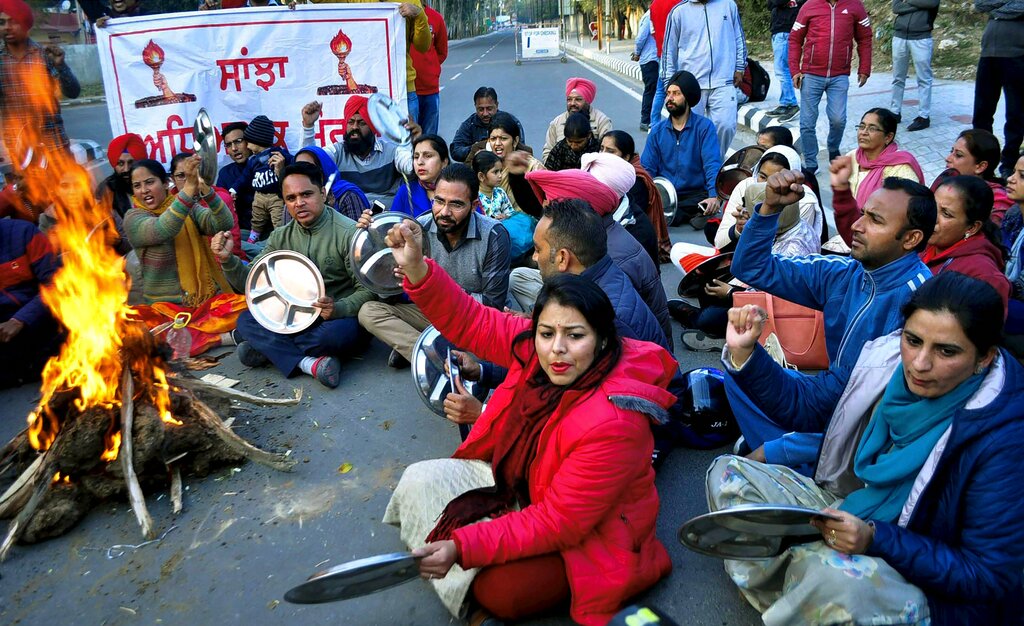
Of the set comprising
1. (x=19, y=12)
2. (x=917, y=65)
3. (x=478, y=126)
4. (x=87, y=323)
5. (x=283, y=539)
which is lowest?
(x=283, y=539)

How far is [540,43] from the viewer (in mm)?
30656

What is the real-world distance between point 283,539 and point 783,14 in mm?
11822

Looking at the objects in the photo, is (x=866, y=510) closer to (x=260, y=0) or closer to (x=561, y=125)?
(x=561, y=125)

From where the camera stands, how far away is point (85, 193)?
408cm

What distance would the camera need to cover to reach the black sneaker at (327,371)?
470cm

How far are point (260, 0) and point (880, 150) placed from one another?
6.22 m

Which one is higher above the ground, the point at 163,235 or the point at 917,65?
the point at 917,65

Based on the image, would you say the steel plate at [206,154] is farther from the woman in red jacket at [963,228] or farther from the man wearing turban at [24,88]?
the woman in red jacket at [963,228]

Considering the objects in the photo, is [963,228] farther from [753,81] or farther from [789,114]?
[789,114]

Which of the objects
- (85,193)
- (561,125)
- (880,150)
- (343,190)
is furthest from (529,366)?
(561,125)

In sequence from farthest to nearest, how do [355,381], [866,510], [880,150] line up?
1. [880,150]
2. [355,381]
3. [866,510]

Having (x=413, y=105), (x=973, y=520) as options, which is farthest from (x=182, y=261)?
(x=973, y=520)

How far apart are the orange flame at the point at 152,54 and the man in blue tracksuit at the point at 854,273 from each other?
6.08 metres

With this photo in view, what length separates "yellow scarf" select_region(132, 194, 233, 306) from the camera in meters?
5.48
